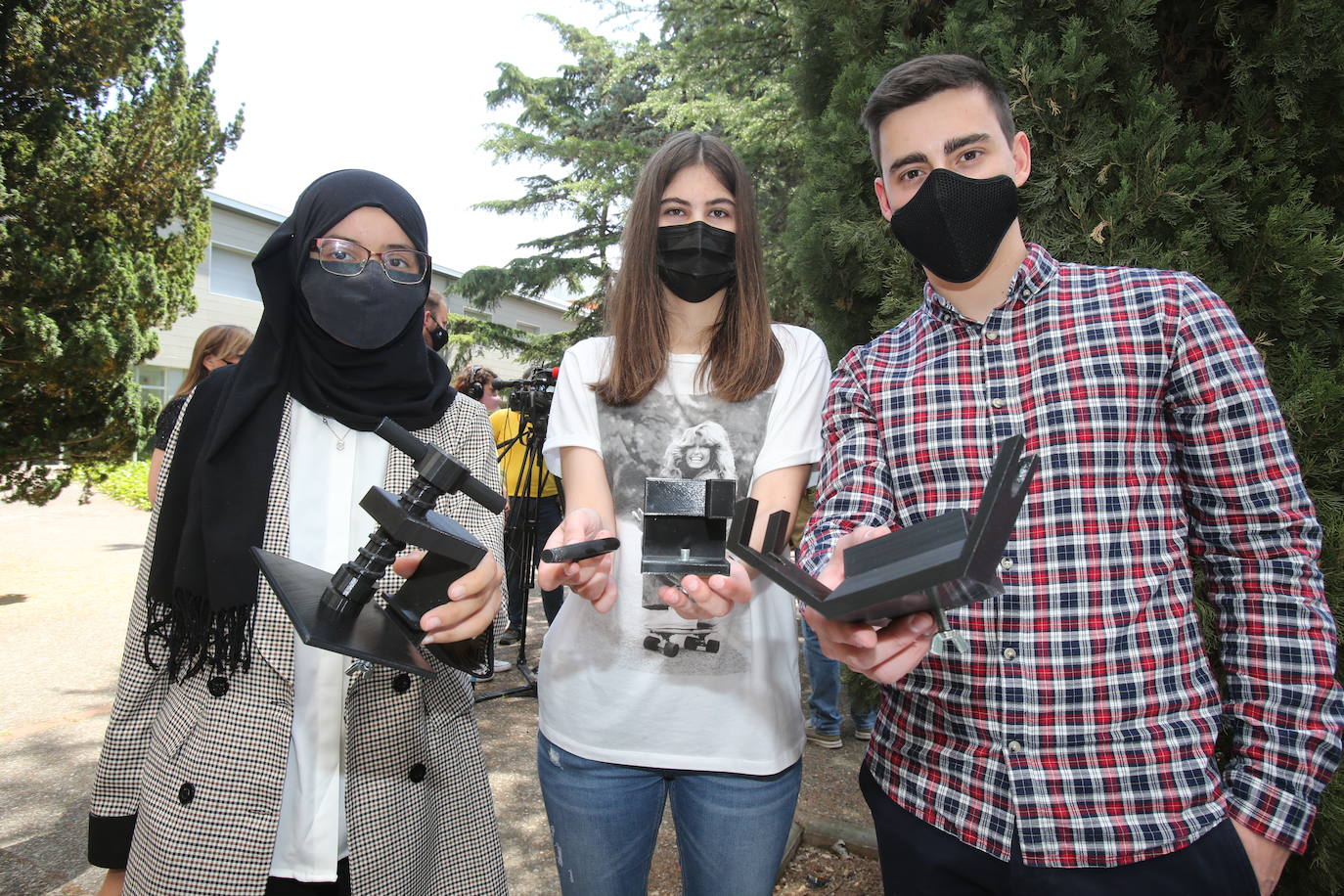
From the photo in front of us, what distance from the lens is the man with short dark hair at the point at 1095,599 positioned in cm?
134

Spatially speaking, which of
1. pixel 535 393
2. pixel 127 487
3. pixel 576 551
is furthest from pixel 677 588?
pixel 127 487

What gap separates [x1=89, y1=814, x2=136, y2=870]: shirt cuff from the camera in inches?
64.1

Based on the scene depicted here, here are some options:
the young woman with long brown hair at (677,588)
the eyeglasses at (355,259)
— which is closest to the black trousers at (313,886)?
the young woman with long brown hair at (677,588)

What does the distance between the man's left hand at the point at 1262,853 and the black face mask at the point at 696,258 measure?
1.46 m

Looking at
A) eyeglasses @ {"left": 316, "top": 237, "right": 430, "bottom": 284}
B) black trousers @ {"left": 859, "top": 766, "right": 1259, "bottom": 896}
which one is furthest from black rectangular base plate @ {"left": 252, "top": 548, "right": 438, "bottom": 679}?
black trousers @ {"left": 859, "top": 766, "right": 1259, "bottom": 896}

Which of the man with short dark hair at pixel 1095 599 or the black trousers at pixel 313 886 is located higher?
the man with short dark hair at pixel 1095 599

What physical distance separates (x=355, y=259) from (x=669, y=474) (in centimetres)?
83

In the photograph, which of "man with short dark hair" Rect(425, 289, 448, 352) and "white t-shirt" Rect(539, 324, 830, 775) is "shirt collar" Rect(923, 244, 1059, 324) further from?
"man with short dark hair" Rect(425, 289, 448, 352)

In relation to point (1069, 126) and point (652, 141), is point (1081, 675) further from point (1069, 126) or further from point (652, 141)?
point (652, 141)

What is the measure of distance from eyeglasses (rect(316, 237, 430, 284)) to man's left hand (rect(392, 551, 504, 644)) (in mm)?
680

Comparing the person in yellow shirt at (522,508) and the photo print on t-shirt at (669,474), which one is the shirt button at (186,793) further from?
the person in yellow shirt at (522,508)

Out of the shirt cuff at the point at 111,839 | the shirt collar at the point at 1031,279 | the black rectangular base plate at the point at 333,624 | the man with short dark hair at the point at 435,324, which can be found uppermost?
the man with short dark hair at the point at 435,324

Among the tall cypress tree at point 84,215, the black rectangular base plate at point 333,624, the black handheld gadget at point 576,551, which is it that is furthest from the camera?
the tall cypress tree at point 84,215

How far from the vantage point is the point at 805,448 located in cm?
180
